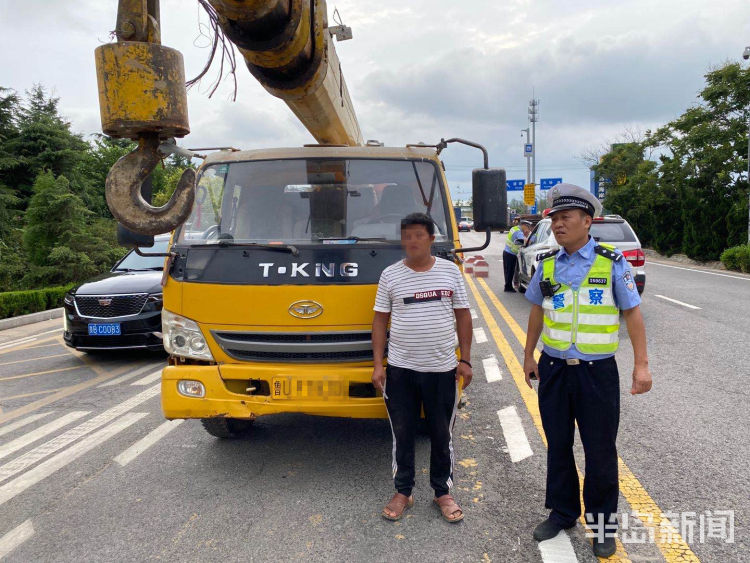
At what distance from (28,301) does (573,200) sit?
13700 millimetres

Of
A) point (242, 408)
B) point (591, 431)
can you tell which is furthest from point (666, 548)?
point (242, 408)

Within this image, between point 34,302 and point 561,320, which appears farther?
point 34,302

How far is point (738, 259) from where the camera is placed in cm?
1878

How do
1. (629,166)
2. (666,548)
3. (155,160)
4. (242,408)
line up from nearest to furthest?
(155,160)
(666,548)
(242,408)
(629,166)

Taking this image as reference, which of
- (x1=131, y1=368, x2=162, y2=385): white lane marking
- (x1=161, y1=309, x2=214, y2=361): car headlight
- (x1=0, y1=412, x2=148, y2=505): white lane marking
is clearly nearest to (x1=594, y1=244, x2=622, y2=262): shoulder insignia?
(x1=161, y1=309, x2=214, y2=361): car headlight

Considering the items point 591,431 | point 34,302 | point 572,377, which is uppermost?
point 572,377

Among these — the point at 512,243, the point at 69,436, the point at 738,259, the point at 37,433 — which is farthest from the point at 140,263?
the point at 738,259

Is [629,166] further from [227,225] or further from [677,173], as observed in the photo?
[227,225]

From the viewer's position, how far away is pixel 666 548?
2.83m

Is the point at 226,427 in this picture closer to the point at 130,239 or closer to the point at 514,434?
the point at 130,239

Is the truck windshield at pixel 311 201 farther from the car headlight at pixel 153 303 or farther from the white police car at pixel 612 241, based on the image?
the white police car at pixel 612 241

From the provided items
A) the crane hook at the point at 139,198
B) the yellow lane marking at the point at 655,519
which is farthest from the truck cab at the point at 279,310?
the yellow lane marking at the point at 655,519

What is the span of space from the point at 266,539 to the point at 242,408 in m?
0.83

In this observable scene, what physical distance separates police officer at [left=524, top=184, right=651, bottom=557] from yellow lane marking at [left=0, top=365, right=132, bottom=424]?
496 centimetres
